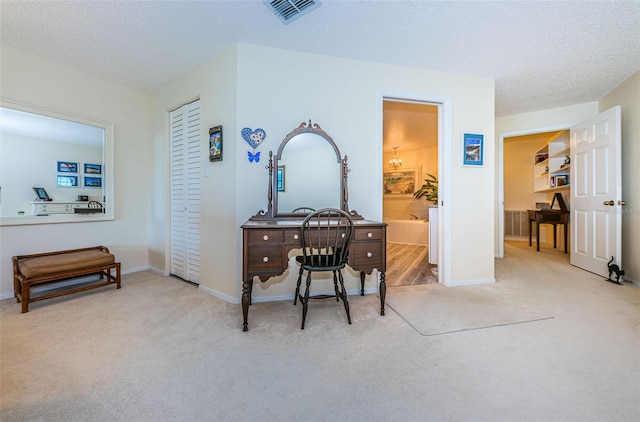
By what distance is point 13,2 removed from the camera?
188 cm

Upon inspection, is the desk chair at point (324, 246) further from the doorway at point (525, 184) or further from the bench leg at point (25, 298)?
the doorway at point (525, 184)

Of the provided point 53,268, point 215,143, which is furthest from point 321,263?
point 53,268

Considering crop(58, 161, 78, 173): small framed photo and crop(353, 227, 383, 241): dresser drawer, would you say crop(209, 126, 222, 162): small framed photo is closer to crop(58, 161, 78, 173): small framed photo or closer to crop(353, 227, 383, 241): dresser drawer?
crop(353, 227, 383, 241): dresser drawer

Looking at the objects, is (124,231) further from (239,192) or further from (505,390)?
(505,390)

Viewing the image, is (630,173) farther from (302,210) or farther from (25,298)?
(25,298)

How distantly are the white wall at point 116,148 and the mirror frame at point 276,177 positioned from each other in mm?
2142

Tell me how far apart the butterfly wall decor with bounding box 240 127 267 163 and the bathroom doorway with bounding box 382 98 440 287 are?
142cm

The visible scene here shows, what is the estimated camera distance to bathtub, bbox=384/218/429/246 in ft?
18.1

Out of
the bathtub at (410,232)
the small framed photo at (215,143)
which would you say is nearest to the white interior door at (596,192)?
→ the bathtub at (410,232)

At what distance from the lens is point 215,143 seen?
101 inches

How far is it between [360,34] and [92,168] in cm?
327

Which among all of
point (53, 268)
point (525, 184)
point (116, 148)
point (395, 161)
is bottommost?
point (53, 268)

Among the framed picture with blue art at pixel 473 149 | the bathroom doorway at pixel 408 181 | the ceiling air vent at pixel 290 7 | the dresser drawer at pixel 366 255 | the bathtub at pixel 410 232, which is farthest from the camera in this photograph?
the bathtub at pixel 410 232

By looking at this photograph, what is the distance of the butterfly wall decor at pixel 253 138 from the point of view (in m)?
2.39
